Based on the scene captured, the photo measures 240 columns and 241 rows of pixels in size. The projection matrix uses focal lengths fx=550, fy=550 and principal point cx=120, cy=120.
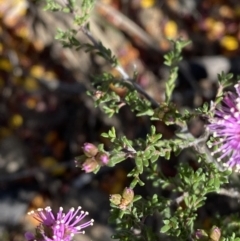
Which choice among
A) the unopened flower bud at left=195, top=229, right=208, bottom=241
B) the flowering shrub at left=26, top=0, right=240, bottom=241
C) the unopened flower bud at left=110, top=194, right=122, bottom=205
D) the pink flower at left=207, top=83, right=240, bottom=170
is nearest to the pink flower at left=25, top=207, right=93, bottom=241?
the flowering shrub at left=26, top=0, right=240, bottom=241

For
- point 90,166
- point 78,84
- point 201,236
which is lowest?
point 201,236

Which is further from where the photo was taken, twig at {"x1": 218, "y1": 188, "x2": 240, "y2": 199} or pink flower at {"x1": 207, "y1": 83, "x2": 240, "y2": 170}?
twig at {"x1": 218, "y1": 188, "x2": 240, "y2": 199}

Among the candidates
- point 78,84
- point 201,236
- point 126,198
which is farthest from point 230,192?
point 78,84

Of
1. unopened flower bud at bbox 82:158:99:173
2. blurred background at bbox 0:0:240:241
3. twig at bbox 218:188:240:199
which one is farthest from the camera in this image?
blurred background at bbox 0:0:240:241

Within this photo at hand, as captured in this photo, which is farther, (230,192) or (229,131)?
(230,192)

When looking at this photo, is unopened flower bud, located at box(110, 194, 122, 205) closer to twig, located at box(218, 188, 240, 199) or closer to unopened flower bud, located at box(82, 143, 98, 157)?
unopened flower bud, located at box(82, 143, 98, 157)

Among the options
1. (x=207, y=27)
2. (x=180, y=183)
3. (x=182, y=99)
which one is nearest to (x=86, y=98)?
(x=182, y=99)

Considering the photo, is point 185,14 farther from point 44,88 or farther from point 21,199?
point 21,199

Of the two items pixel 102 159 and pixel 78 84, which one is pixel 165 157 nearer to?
pixel 102 159

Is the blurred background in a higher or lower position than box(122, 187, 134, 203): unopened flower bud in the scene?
higher
